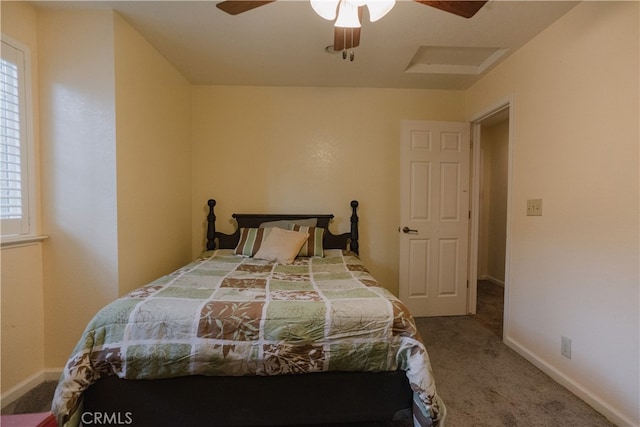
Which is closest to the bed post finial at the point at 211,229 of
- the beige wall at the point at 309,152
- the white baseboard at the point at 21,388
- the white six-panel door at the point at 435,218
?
the beige wall at the point at 309,152

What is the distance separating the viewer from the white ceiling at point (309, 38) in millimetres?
1854

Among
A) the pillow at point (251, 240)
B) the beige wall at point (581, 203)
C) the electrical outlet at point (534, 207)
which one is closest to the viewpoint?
the beige wall at point (581, 203)

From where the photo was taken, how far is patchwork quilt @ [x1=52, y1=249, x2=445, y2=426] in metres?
1.31

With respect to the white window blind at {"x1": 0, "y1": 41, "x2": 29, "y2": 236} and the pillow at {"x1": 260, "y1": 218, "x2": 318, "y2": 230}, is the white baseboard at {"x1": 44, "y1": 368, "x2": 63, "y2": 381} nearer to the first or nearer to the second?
the white window blind at {"x1": 0, "y1": 41, "x2": 29, "y2": 236}

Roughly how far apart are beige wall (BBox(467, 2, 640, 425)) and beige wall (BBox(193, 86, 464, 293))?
1.13m

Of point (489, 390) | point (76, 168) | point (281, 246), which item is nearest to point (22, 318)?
point (76, 168)

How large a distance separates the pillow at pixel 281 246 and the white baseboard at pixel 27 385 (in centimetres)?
152

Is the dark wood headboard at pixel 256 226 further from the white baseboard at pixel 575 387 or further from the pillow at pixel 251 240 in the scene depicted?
the white baseboard at pixel 575 387

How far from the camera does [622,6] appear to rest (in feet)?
5.06

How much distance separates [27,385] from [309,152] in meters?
2.73

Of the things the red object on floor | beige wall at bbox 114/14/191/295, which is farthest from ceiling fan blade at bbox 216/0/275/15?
the red object on floor

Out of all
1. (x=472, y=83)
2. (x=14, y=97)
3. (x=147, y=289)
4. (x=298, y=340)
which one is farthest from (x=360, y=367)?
(x=472, y=83)

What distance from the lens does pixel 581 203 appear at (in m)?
1.77

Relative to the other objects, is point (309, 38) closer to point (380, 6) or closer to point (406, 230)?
point (380, 6)
